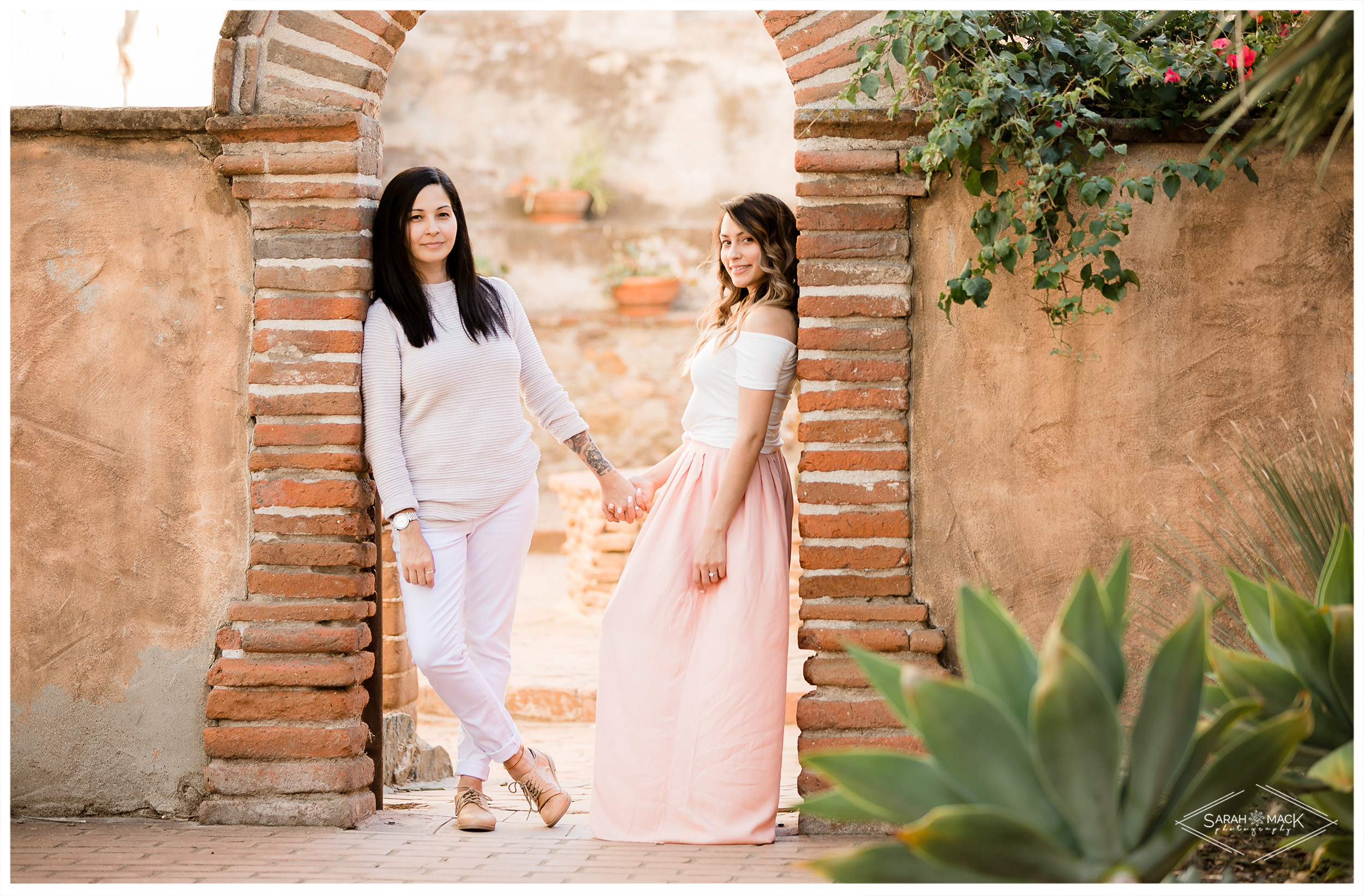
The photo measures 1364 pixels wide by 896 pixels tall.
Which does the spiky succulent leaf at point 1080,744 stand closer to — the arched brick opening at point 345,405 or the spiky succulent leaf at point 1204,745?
the spiky succulent leaf at point 1204,745

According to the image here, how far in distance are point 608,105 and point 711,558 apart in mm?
9519

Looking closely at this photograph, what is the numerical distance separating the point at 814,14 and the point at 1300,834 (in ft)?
8.26

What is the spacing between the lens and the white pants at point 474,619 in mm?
3416

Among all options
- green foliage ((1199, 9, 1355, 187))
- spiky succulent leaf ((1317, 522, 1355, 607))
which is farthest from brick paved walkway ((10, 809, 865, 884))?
green foliage ((1199, 9, 1355, 187))

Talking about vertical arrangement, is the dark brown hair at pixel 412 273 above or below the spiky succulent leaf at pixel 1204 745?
above

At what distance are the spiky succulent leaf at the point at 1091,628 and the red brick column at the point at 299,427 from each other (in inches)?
90.2

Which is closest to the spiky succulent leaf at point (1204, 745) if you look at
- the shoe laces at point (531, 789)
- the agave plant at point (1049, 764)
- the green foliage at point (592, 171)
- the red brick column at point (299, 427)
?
the agave plant at point (1049, 764)

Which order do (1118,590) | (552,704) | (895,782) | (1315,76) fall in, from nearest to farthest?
(895,782) < (1118,590) < (1315,76) < (552,704)

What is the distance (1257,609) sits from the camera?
92.3 inches

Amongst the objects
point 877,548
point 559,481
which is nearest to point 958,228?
point 877,548

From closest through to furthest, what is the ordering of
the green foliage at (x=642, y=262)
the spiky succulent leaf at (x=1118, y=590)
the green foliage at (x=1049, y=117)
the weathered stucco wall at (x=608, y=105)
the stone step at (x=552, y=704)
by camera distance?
the spiky succulent leaf at (x=1118, y=590)
the green foliage at (x=1049, y=117)
the stone step at (x=552, y=704)
the green foliage at (x=642, y=262)
the weathered stucco wall at (x=608, y=105)

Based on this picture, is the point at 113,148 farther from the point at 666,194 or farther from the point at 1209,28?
the point at 666,194

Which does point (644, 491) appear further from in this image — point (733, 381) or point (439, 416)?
point (439, 416)

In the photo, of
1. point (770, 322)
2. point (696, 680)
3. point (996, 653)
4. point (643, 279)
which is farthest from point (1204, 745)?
point (643, 279)
